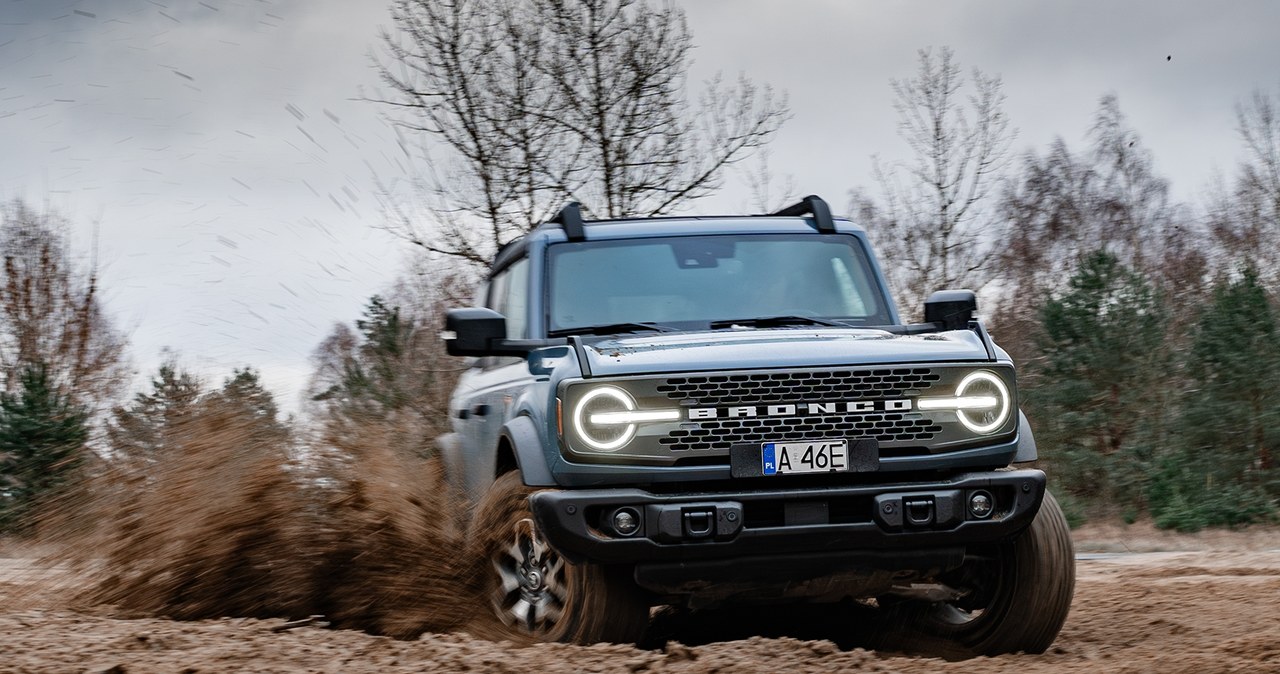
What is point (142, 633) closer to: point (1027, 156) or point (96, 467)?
point (96, 467)

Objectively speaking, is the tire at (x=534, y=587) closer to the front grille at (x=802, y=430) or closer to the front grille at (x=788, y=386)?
the front grille at (x=802, y=430)

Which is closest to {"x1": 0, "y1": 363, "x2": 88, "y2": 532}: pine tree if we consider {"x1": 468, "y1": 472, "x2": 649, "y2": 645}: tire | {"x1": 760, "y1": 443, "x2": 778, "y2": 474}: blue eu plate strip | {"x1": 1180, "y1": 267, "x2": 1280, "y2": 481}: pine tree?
{"x1": 468, "y1": 472, "x2": 649, "y2": 645}: tire

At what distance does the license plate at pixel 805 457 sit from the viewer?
4.20 meters

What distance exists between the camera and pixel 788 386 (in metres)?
4.23

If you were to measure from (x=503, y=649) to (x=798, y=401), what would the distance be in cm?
126

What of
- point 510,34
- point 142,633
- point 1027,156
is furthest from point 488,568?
point 1027,156

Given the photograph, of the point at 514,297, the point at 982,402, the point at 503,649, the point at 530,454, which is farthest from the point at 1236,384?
the point at 503,649

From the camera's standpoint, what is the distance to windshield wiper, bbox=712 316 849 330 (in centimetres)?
517

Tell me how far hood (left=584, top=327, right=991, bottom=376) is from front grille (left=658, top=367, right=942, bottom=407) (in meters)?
0.04

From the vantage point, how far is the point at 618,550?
4.09 m

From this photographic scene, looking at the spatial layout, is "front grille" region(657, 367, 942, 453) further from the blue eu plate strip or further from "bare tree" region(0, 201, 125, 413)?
"bare tree" region(0, 201, 125, 413)

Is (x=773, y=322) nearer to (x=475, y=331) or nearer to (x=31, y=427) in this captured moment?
(x=475, y=331)

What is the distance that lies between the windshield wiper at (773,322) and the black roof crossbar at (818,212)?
71 centimetres

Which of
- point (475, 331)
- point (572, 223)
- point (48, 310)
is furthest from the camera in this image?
point (48, 310)
